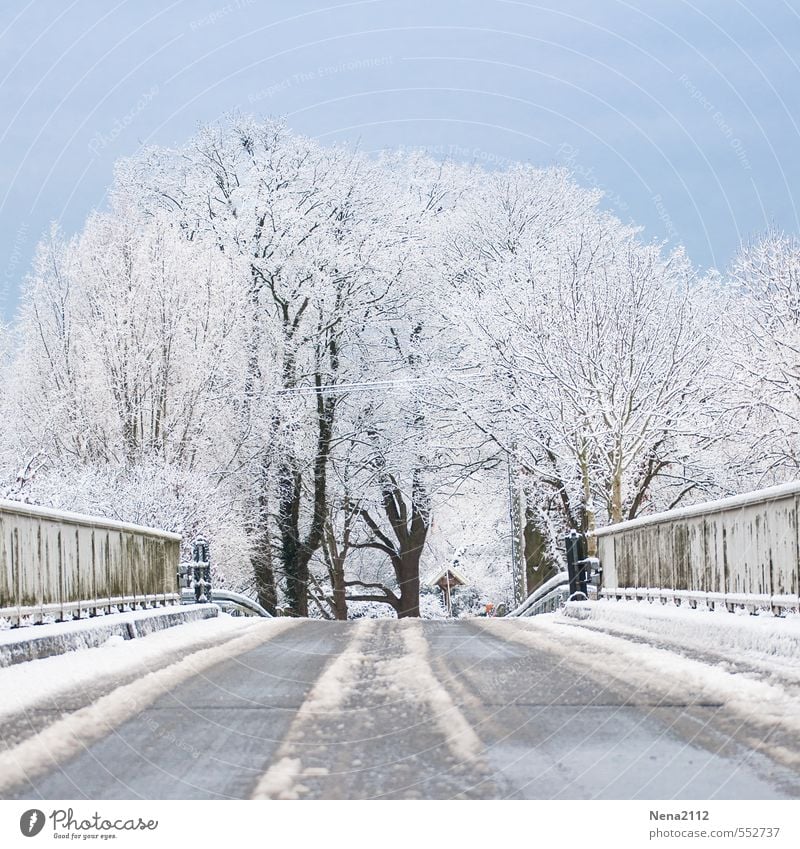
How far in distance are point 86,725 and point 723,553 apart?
→ 26.9ft

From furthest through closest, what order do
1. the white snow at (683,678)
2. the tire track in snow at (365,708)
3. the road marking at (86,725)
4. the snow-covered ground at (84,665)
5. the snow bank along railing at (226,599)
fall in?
the snow bank along railing at (226,599) → the snow-covered ground at (84,665) → the white snow at (683,678) → the road marking at (86,725) → the tire track in snow at (365,708)

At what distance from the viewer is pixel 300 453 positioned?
124 feet

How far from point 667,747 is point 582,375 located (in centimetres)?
2535

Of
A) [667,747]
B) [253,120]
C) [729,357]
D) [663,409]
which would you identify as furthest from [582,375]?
[667,747]

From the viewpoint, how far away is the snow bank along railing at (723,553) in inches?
412

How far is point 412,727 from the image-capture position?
5824mm

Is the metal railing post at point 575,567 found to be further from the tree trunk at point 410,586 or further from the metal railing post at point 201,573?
the tree trunk at point 410,586

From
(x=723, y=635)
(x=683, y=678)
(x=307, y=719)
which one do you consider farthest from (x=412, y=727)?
(x=723, y=635)

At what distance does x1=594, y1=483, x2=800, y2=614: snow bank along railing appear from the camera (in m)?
10.5

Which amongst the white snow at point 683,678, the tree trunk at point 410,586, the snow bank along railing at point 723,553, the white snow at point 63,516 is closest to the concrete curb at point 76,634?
the white snow at point 63,516

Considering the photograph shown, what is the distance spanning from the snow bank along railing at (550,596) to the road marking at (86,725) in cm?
1327

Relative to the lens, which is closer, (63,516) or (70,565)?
(63,516)

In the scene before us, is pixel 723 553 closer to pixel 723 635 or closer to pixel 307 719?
pixel 723 635
